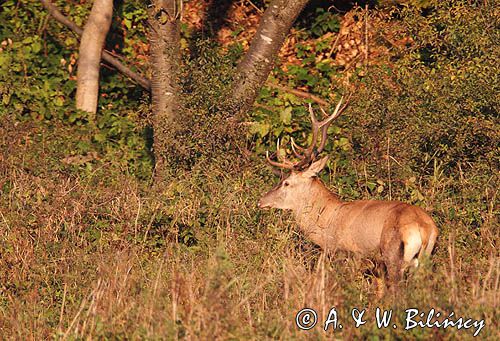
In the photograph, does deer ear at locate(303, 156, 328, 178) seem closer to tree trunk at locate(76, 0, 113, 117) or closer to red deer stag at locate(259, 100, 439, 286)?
red deer stag at locate(259, 100, 439, 286)

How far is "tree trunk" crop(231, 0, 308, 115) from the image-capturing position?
34.8ft

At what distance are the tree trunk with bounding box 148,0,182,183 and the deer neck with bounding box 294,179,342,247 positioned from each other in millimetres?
1755

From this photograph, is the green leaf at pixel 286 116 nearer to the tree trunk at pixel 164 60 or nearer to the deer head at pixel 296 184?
the tree trunk at pixel 164 60

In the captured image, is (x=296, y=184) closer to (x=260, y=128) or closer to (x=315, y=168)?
(x=315, y=168)

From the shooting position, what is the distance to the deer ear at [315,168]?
927cm

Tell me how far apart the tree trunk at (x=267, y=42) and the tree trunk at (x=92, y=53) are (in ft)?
8.23

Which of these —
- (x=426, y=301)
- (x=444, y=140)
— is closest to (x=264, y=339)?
(x=426, y=301)

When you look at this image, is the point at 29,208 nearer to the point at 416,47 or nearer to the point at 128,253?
the point at 128,253

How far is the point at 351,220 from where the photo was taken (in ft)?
27.7

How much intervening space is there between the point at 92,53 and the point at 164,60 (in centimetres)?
237

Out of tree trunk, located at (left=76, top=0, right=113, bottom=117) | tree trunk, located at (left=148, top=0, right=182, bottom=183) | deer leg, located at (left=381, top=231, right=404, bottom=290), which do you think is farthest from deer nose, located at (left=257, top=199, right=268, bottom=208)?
tree trunk, located at (left=76, top=0, right=113, bottom=117)

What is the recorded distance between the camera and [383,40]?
42.9ft

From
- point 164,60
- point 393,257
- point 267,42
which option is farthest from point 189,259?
point 267,42

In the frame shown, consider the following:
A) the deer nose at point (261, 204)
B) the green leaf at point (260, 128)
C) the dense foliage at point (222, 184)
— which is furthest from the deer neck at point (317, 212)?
the green leaf at point (260, 128)
